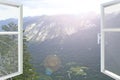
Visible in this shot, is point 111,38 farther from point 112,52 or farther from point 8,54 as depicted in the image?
point 8,54

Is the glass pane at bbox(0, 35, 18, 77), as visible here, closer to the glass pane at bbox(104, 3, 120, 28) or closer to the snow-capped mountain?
the glass pane at bbox(104, 3, 120, 28)

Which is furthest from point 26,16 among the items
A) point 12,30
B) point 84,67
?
point 12,30

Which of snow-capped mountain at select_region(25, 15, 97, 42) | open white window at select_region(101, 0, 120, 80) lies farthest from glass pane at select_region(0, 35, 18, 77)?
snow-capped mountain at select_region(25, 15, 97, 42)

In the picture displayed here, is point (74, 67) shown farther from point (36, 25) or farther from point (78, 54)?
point (36, 25)

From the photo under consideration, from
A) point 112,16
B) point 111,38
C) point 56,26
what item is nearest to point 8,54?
point 111,38

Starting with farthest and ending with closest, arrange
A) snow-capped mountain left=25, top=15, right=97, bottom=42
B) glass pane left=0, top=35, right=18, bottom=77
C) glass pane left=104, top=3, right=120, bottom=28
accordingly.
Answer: snow-capped mountain left=25, top=15, right=97, bottom=42 < glass pane left=0, top=35, right=18, bottom=77 < glass pane left=104, top=3, right=120, bottom=28

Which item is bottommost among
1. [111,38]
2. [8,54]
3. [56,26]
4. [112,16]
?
[8,54]
